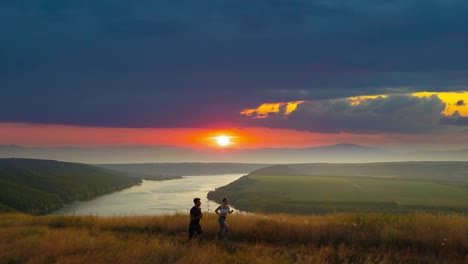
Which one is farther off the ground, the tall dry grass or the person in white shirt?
the person in white shirt

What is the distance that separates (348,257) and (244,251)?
3696 millimetres

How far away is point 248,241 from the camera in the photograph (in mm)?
17672

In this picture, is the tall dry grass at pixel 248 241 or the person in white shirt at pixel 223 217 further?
the person in white shirt at pixel 223 217

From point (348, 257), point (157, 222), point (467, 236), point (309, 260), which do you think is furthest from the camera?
point (157, 222)

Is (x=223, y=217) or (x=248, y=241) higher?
(x=223, y=217)

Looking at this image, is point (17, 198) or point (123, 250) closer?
point (123, 250)

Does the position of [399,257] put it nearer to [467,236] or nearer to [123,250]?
[467,236]

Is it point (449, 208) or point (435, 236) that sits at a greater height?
point (435, 236)

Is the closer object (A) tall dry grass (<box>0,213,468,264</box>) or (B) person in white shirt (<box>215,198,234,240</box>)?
(A) tall dry grass (<box>0,213,468,264</box>)

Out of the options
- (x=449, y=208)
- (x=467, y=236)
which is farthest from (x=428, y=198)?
(x=467, y=236)

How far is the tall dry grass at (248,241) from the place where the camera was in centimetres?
1259

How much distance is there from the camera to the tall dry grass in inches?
496

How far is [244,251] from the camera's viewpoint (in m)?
14.7

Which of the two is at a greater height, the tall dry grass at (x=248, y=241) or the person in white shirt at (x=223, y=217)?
the person in white shirt at (x=223, y=217)
